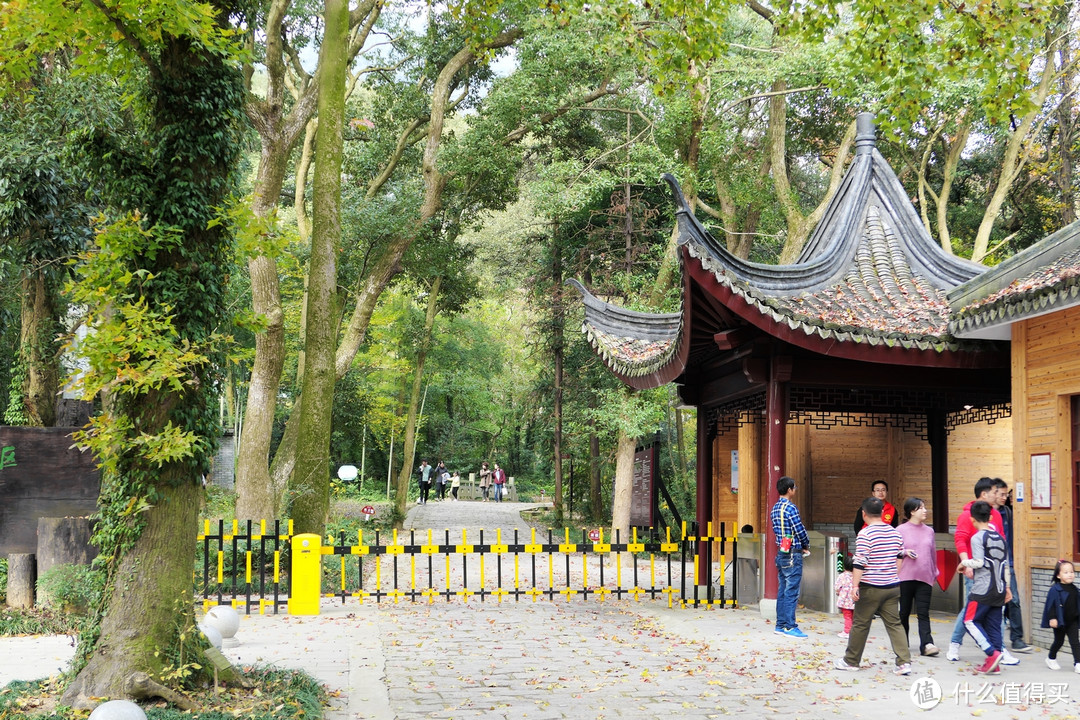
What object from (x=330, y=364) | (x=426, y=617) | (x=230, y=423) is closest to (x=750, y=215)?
(x=330, y=364)

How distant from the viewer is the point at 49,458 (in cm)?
1197

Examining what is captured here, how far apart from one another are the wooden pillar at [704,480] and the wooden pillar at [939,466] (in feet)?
10.2

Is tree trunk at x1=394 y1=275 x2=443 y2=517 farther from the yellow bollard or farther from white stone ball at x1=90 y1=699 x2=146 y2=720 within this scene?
white stone ball at x1=90 y1=699 x2=146 y2=720

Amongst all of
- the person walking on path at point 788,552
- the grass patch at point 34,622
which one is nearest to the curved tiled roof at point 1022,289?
the person walking on path at point 788,552

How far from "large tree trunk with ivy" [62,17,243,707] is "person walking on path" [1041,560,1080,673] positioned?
24.0 feet

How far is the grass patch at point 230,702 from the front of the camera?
6.14 metres

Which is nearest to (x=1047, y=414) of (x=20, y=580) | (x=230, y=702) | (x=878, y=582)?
(x=878, y=582)

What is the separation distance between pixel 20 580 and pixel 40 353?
3.97m

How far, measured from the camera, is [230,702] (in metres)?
6.68

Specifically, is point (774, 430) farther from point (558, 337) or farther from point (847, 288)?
point (558, 337)

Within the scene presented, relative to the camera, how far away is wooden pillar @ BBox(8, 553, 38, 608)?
11.3 meters

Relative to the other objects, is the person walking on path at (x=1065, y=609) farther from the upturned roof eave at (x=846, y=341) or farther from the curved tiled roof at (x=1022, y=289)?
the upturned roof eave at (x=846, y=341)

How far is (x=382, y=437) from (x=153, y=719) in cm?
3514

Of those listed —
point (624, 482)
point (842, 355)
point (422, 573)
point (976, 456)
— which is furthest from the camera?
point (624, 482)
